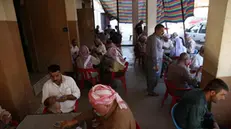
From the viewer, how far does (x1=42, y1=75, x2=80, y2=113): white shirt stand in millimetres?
2098

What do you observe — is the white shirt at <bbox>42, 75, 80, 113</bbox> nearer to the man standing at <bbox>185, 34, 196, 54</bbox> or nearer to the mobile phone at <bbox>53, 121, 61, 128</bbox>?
the mobile phone at <bbox>53, 121, 61, 128</bbox>

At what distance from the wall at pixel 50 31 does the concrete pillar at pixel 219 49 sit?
3.04 m

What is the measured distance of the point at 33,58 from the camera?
4.20 m

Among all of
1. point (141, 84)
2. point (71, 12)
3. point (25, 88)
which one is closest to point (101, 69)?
point (141, 84)

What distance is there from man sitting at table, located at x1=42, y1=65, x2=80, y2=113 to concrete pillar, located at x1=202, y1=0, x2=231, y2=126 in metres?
1.83

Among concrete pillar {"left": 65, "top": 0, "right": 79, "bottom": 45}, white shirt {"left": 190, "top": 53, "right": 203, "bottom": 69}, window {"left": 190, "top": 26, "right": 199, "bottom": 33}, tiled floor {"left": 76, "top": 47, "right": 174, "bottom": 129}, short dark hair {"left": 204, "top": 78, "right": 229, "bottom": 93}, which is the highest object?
concrete pillar {"left": 65, "top": 0, "right": 79, "bottom": 45}

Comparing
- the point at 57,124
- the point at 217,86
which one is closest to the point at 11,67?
the point at 57,124

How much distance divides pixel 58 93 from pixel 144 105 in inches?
70.7

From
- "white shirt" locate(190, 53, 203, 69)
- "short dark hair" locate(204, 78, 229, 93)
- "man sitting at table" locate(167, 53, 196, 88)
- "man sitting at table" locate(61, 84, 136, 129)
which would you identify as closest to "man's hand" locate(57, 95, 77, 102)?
"man sitting at table" locate(61, 84, 136, 129)

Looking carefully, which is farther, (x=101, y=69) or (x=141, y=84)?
(x=141, y=84)

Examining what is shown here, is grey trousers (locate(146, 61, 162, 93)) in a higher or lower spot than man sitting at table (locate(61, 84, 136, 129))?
lower

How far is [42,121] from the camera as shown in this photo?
1630 mm

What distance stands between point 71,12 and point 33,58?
2.08 m

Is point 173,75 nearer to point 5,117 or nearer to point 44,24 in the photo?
point 5,117
